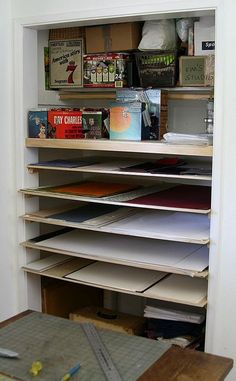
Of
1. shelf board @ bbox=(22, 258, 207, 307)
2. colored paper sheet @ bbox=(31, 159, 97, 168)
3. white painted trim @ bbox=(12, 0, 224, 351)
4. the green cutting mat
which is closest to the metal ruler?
the green cutting mat

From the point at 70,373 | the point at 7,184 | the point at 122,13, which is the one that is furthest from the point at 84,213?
the point at 70,373

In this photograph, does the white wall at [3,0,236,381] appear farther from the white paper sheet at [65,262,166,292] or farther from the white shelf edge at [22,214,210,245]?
the white paper sheet at [65,262,166,292]

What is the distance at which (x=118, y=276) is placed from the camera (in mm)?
2092

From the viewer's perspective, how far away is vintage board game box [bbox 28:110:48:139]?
7.02ft

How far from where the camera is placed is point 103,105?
8.30 feet

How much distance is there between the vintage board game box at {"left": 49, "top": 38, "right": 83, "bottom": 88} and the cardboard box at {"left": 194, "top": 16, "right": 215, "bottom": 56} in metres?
0.55

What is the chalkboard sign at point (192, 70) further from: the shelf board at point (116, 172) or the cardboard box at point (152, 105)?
the shelf board at point (116, 172)

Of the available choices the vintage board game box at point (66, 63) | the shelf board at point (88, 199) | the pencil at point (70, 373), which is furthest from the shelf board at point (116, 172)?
the pencil at point (70, 373)

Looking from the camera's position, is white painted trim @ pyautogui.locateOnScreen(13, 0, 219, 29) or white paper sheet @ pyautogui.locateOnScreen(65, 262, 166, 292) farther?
white paper sheet @ pyautogui.locateOnScreen(65, 262, 166, 292)

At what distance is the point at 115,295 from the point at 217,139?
4.06 feet

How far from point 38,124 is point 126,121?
42 centimetres

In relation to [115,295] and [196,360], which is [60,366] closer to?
[196,360]

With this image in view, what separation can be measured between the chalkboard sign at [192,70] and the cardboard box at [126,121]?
0.81 feet

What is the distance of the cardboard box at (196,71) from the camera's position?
6.48 ft
